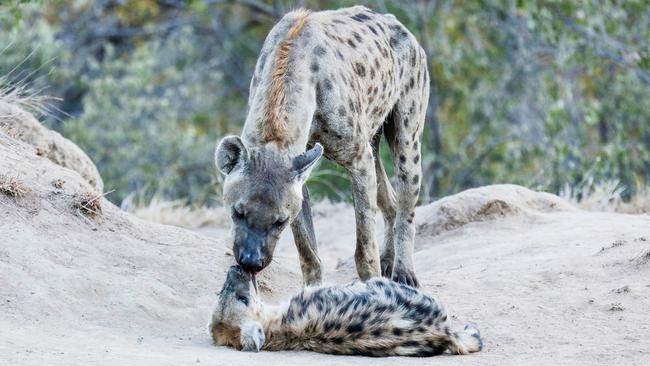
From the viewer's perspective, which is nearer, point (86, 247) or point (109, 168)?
point (86, 247)

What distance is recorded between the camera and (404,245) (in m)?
7.27

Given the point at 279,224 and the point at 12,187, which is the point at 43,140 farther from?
the point at 279,224

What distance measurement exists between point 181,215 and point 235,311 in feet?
16.2

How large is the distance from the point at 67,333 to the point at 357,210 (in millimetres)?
1942

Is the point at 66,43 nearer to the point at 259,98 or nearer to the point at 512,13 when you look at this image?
the point at 512,13

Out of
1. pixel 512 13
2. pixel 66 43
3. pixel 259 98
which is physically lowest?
pixel 66 43

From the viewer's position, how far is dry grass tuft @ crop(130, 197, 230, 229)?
997 cm

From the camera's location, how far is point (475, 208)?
8570 millimetres

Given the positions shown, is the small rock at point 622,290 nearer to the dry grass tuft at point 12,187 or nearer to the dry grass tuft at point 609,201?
the dry grass tuft at point 12,187

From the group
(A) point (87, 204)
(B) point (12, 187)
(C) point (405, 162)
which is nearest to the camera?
(B) point (12, 187)

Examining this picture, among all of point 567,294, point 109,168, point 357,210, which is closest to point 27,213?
point 357,210

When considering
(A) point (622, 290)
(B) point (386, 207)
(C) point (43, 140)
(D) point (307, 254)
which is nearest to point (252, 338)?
(D) point (307, 254)

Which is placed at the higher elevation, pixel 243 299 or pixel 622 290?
pixel 243 299

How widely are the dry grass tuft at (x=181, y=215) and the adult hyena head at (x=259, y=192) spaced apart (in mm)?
4326
